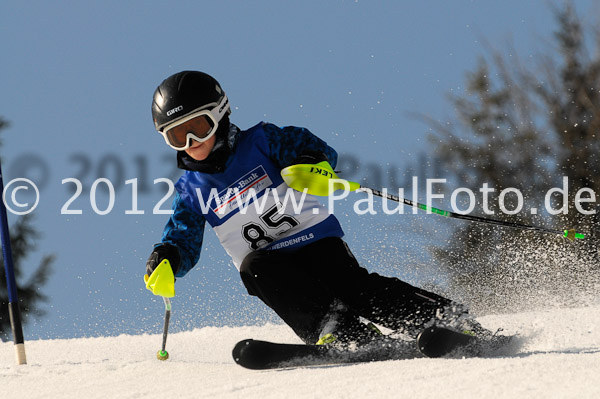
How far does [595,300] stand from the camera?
6316 mm

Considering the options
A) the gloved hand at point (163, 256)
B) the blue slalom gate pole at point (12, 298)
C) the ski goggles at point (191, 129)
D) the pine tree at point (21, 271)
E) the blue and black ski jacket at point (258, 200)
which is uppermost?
the ski goggles at point (191, 129)

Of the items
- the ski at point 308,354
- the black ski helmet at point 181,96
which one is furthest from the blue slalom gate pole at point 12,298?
the ski at point 308,354

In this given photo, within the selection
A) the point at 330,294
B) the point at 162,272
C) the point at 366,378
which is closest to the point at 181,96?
the point at 162,272

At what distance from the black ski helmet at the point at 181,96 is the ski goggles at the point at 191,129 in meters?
0.02

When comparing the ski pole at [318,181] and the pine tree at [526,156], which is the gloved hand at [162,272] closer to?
the ski pole at [318,181]

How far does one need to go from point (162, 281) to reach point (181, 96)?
3.25 feet

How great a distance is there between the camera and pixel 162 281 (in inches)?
144

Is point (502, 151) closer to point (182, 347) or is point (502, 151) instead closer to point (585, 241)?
point (585, 241)

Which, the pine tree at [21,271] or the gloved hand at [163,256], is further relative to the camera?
the pine tree at [21,271]

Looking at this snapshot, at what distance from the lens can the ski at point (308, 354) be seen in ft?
10.1

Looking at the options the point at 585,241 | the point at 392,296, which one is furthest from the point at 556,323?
the point at 585,241

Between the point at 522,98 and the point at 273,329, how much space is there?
9.93 metres

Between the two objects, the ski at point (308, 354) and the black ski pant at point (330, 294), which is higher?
the black ski pant at point (330, 294)

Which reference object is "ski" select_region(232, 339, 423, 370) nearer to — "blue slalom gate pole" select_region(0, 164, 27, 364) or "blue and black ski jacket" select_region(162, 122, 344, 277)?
"blue and black ski jacket" select_region(162, 122, 344, 277)
